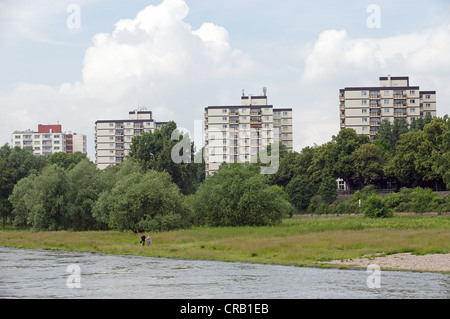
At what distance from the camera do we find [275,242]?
66.5m

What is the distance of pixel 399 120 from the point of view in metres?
170

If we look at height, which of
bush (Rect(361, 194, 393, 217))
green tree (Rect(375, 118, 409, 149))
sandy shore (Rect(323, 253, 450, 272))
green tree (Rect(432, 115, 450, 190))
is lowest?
sandy shore (Rect(323, 253, 450, 272))

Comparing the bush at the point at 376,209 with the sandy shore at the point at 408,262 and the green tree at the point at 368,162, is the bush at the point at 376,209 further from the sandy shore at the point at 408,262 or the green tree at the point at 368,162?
the sandy shore at the point at 408,262

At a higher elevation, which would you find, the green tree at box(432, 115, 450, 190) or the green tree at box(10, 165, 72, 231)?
the green tree at box(432, 115, 450, 190)

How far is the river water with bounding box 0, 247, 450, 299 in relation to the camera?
37.8 meters

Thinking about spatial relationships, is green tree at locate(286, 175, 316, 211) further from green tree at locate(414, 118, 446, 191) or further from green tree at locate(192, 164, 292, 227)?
green tree at locate(192, 164, 292, 227)

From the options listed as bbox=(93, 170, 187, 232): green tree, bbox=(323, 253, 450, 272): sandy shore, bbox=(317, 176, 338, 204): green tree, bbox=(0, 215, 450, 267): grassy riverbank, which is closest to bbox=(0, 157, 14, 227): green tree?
bbox=(0, 215, 450, 267): grassy riverbank

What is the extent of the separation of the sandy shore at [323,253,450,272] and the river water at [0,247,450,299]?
7.39 ft

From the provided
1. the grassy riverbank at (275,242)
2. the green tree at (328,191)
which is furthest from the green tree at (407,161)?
the grassy riverbank at (275,242)

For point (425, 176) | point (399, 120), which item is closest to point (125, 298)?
point (425, 176)

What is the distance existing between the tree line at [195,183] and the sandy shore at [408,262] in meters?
39.2

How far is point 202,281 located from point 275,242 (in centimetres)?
2395
